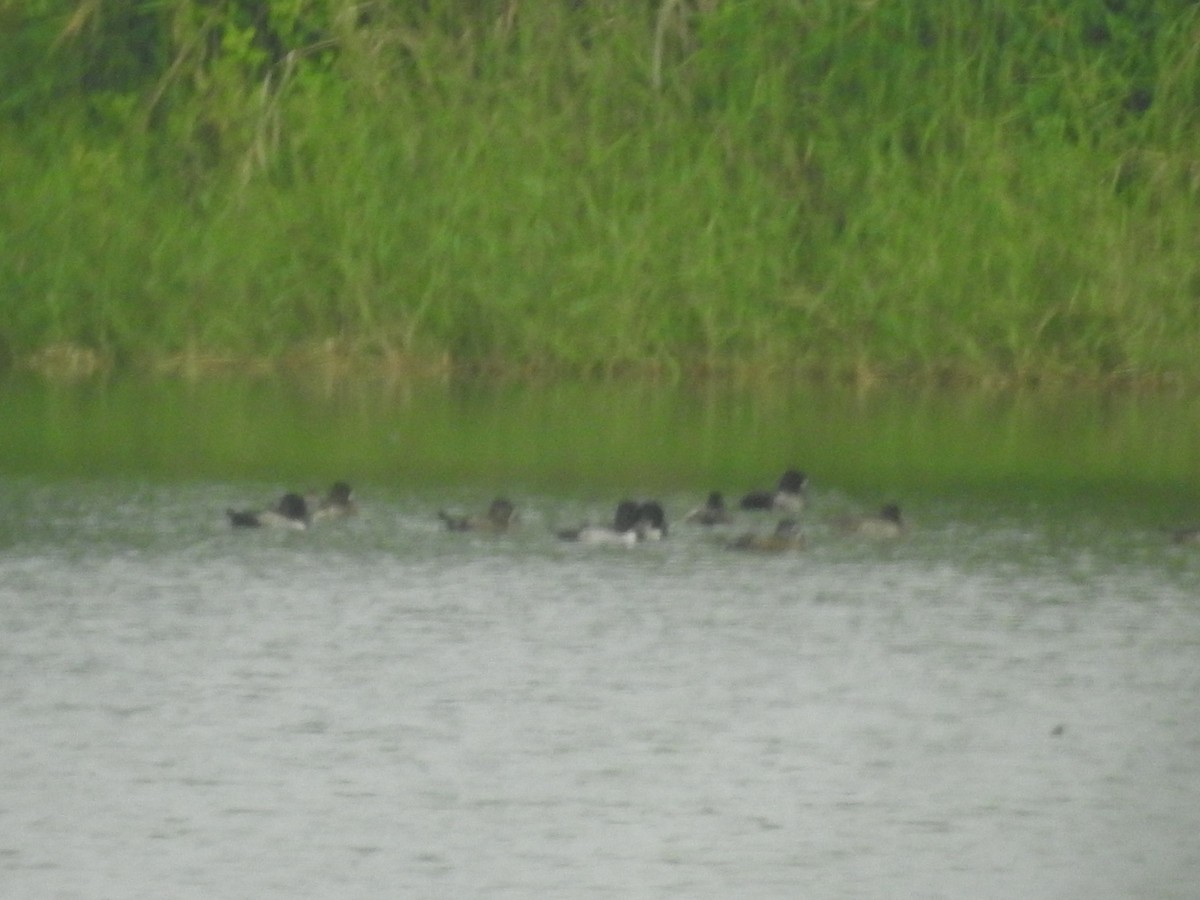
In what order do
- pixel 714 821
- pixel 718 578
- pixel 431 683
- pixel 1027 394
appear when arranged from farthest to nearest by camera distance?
pixel 1027 394 < pixel 718 578 < pixel 431 683 < pixel 714 821

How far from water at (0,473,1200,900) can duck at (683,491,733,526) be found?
0.49 feet

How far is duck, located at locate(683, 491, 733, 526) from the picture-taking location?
539 inches

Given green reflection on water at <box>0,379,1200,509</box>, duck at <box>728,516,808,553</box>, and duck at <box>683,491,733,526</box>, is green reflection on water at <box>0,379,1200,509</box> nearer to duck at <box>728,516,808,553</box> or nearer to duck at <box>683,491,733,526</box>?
duck at <box>683,491,733,526</box>

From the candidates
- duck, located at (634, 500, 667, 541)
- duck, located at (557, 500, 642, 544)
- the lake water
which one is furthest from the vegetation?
duck, located at (557, 500, 642, 544)

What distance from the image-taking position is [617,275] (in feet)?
68.8

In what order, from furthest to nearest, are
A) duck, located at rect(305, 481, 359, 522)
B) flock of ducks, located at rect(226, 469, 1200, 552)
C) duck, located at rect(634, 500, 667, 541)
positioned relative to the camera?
1. duck, located at rect(305, 481, 359, 522)
2. duck, located at rect(634, 500, 667, 541)
3. flock of ducks, located at rect(226, 469, 1200, 552)

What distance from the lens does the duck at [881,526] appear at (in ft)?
43.5

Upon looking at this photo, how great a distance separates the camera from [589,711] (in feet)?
31.6

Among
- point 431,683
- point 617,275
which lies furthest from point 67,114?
point 431,683

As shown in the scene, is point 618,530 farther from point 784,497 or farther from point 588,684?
point 588,684

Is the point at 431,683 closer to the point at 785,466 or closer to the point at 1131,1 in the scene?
the point at 785,466

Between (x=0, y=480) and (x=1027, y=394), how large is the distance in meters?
7.25

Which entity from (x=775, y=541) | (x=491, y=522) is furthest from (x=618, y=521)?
(x=775, y=541)

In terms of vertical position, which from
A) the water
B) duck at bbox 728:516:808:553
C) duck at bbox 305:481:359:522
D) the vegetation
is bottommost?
the water
